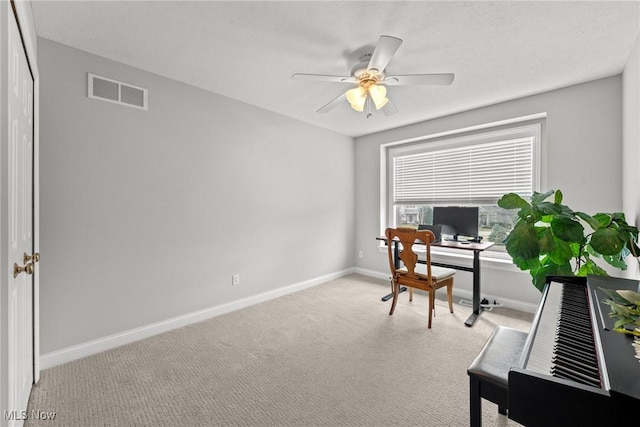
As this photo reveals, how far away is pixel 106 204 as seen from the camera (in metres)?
2.37

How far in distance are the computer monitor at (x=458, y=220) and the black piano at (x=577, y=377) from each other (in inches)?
97.6

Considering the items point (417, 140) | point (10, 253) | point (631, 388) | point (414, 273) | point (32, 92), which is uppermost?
point (417, 140)

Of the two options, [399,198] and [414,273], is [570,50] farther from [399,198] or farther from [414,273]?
[399,198]

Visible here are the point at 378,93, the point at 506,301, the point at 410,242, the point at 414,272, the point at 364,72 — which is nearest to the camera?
the point at 364,72

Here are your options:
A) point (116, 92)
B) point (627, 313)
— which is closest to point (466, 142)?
point (627, 313)

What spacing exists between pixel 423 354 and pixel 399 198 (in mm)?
2725

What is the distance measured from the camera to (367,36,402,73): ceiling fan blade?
67.6 inches

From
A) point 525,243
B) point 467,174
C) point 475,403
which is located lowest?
point 475,403

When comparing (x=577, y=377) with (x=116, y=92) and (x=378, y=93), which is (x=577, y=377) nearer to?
(x=378, y=93)

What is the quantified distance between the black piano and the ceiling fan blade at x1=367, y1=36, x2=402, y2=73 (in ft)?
5.42

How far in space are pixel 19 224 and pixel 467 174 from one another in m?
4.32

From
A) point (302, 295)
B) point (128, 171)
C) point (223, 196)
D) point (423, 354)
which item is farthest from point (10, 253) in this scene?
point (302, 295)

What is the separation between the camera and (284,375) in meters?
2.03

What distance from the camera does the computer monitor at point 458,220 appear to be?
11.2ft
